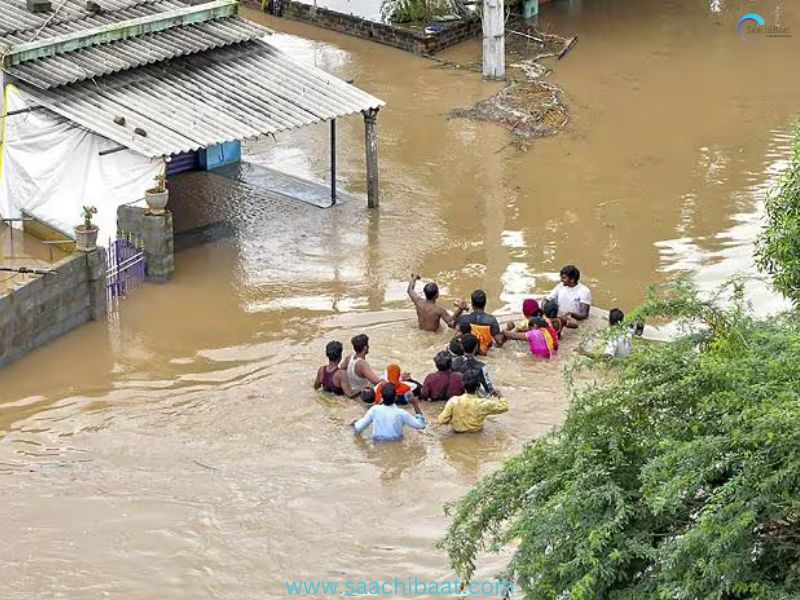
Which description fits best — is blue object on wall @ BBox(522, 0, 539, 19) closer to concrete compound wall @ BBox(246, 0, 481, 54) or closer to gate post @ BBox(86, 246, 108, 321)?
concrete compound wall @ BBox(246, 0, 481, 54)

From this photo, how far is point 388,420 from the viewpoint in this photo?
1339cm

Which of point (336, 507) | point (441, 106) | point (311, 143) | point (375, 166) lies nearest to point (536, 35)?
point (441, 106)

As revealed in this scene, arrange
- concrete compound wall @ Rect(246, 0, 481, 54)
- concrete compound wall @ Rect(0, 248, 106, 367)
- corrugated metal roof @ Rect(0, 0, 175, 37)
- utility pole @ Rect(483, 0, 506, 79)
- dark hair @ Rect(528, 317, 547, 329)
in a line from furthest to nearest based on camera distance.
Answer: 1. concrete compound wall @ Rect(246, 0, 481, 54)
2. utility pole @ Rect(483, 0, 506, 79)
3. corrugated metal roof @ Rect(0, 0, 175, 37)
4. dark hair @ Rect(528, 317, 547, 329)
5. concrete compound wall @ Rect(0, 248, 106, 367)

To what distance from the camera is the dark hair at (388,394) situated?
43.5 feet

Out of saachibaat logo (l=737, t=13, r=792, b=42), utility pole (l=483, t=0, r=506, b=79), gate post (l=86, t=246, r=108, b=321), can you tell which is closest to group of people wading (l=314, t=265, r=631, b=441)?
gate post (l=86, t=246, r=108, b=321)

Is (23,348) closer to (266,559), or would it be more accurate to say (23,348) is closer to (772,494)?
(266,559)

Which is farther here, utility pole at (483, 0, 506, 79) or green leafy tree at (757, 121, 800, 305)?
utility pole at (483, 0, 506, 79)

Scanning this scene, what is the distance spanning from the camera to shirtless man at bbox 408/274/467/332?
15.8 meters

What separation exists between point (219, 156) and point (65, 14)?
129 inches

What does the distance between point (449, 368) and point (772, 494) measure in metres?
6.85

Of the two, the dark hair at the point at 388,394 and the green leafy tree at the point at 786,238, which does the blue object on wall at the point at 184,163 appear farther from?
the green leafy tree at the point at 786,238

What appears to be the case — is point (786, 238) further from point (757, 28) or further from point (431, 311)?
point (757, 28)

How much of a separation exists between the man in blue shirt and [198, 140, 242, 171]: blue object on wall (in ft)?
28.5

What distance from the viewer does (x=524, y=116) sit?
23266mm
